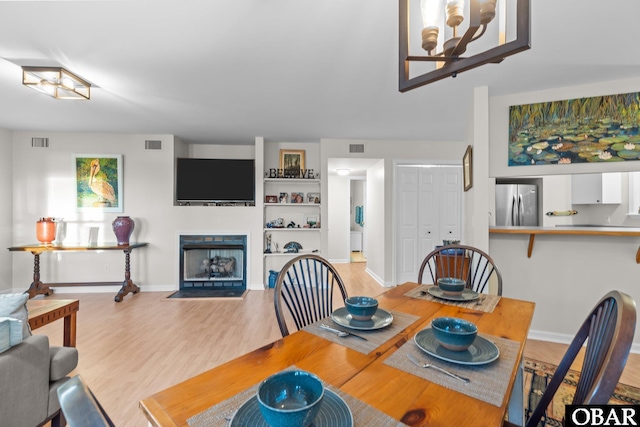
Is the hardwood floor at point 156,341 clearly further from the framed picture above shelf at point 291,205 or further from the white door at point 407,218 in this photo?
the white door at point 407,218

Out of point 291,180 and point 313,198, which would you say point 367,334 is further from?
point 313,198

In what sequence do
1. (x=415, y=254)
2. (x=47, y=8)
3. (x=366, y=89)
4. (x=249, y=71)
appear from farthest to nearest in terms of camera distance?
(x=415, y=254), (x=366, y=89), (x=249, y=71), (x=47, y=8)

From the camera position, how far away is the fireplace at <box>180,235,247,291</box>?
4.54m

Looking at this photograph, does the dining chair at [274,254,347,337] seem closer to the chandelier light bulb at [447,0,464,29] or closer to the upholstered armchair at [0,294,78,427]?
the upholstered armchair at [0,294,78,427]

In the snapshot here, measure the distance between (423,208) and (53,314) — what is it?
472 cm

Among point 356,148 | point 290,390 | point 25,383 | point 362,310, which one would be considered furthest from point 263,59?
point 356,148

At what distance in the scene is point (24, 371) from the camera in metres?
1.27

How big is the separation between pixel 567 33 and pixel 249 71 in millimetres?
2347

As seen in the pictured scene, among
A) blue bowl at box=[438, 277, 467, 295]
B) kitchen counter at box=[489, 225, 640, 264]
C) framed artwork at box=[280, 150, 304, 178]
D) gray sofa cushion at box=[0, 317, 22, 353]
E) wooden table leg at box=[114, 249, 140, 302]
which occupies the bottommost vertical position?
wooden table leg at box=[114, 249, 140, 302]

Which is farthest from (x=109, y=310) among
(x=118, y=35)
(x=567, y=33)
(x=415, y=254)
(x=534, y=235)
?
(x=567, y=33)

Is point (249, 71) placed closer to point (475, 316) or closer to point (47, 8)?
point (47, 8)

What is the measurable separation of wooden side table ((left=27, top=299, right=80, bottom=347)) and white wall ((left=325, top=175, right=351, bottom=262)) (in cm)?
531

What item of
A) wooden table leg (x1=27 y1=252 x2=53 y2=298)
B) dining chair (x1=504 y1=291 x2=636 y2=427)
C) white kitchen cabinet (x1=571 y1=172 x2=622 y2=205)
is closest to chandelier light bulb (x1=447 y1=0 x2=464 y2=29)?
dining chair (x1=504 y1=291 x2=636 y2=427)

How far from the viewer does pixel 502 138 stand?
281 cm
